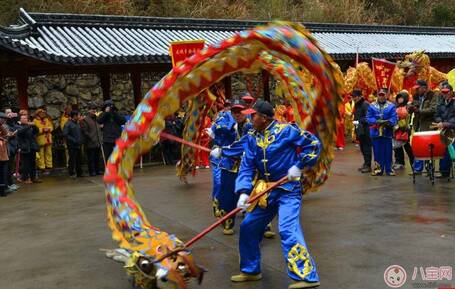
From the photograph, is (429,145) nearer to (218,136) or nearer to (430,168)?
(430,168)

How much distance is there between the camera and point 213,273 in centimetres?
552

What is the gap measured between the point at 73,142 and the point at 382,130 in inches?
265

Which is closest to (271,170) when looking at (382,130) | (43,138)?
(382,130)

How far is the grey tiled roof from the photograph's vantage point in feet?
43.6

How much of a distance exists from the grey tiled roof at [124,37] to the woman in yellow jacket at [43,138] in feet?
5.07

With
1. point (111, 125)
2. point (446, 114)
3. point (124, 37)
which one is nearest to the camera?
point (446, 114)

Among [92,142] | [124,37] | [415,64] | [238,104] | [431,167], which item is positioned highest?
[124,37]

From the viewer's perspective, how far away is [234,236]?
693 centimetres

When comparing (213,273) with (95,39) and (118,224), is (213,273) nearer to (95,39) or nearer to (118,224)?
(118,224)

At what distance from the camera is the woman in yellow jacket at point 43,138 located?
43.5 ft

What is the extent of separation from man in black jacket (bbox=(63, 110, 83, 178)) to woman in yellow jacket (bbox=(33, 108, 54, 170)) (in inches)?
25.7

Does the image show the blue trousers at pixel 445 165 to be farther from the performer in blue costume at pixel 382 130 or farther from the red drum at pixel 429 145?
the performer in blue costume at pixel 382 130

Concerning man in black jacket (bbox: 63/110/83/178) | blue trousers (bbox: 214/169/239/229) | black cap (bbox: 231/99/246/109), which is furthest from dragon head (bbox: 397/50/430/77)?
blue trousers (bbox: 214/169/239/229)

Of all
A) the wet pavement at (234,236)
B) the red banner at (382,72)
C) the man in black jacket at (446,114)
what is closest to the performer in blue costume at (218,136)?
the wet pavement at (234,236)
